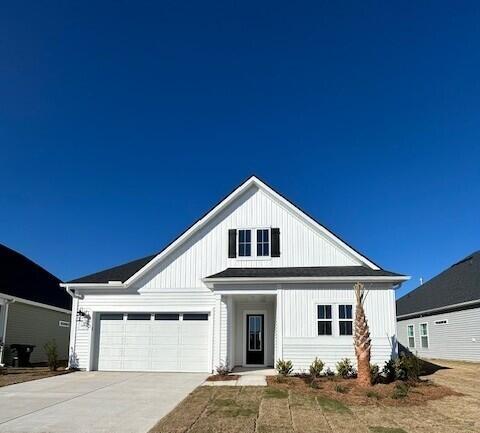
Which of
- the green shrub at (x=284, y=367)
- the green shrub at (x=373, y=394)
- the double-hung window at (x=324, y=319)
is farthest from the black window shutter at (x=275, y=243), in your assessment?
the green shrub at (x=373, y=394)

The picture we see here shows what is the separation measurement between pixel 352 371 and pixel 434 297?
1476cm

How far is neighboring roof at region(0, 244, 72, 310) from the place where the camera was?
21.9 meters

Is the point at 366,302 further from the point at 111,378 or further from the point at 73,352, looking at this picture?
the point at 73,352

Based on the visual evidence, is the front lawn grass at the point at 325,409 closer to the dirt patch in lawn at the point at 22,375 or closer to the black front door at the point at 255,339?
the black front door at the point at 255,339

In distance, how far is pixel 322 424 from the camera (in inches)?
360

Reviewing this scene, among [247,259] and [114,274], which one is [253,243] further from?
[114,274]

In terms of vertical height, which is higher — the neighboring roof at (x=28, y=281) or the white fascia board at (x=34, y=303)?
the neighboring roof at (x=28, y=281)

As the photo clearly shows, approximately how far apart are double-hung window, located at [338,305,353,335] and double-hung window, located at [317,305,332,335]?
1.14ft

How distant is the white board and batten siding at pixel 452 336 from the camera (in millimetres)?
22688

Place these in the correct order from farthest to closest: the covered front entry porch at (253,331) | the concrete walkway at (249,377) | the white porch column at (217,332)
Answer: the covered front entry porch at (253,331), the white porch column at (217,332), the concrete walkway at (249,377)

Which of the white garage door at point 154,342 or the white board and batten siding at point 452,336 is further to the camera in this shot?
the white board and batten siding at point 452,336

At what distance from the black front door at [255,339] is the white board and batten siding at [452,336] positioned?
34.8 ft

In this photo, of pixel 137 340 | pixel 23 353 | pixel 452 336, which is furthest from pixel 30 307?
pixel 452 336

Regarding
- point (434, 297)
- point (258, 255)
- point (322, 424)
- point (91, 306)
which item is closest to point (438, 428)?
point (322, 424)
